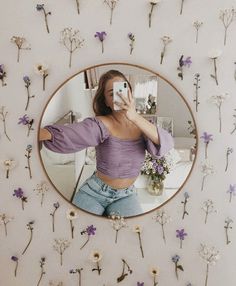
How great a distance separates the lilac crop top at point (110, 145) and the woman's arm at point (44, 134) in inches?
1.4

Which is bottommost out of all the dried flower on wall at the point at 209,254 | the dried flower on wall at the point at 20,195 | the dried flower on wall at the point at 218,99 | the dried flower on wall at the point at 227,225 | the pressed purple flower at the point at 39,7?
the dried flower on wall at the point at 209,254

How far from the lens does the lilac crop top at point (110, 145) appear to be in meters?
1.13

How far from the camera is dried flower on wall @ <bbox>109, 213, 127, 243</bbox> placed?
1199 mm

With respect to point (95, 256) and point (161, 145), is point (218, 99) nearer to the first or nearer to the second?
point (161, 145)

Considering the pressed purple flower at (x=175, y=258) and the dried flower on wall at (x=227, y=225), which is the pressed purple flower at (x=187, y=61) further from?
the pressed purple flower at (x=175, y=258)

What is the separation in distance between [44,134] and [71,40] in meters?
0.30

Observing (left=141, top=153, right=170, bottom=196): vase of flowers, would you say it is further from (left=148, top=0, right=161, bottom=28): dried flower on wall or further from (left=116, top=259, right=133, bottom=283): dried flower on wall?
(left=148, top=0, right=161, bottom=28): dried flower on wall

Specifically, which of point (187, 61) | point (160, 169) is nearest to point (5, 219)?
point (160, 169)

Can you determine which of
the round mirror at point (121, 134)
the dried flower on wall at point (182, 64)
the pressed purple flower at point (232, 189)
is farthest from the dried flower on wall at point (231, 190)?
the dried flower on wall at point (182, 64)

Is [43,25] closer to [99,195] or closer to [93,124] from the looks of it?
[93,124]

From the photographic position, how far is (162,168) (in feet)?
3.72

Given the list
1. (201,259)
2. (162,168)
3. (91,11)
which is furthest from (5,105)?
(201,259)

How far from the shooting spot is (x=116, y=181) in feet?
3.78

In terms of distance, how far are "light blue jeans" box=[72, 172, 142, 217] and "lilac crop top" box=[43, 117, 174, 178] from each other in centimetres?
6
